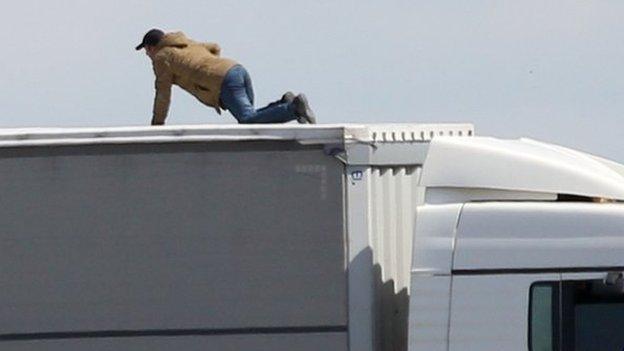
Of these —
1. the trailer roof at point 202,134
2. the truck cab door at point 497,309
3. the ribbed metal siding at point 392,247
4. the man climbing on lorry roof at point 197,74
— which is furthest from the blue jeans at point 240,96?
the truck cab door at point 497,309

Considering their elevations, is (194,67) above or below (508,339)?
above

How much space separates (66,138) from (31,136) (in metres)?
0.18

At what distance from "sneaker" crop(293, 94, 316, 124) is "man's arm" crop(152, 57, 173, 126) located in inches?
38.6

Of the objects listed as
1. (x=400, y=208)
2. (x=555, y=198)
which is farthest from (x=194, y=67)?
(x=555, y=198)

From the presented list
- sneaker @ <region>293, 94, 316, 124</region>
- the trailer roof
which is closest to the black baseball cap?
sneaker @ <region>293, 94, 316, 124</region>

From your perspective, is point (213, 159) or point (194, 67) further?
point (194, 67)

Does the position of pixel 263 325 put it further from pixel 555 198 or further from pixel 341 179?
pixel 555 198

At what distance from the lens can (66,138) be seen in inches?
367

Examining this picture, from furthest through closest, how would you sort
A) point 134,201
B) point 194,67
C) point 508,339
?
1. point 194,67
2. point 134,201
3. point 508,339

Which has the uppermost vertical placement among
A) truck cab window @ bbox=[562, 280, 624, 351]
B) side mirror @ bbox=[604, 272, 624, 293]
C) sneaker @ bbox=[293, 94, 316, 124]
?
sneaker @ bbox=[293, 94, 316, 124]

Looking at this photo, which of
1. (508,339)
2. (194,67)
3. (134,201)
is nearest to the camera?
(508,339)

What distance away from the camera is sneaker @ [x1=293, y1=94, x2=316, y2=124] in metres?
11.8

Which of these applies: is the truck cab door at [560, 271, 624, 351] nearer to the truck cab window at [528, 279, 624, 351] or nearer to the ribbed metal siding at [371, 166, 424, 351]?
the truck cab window at [528, 279, 624, 351]

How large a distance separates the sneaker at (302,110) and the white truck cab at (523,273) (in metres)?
2.96
